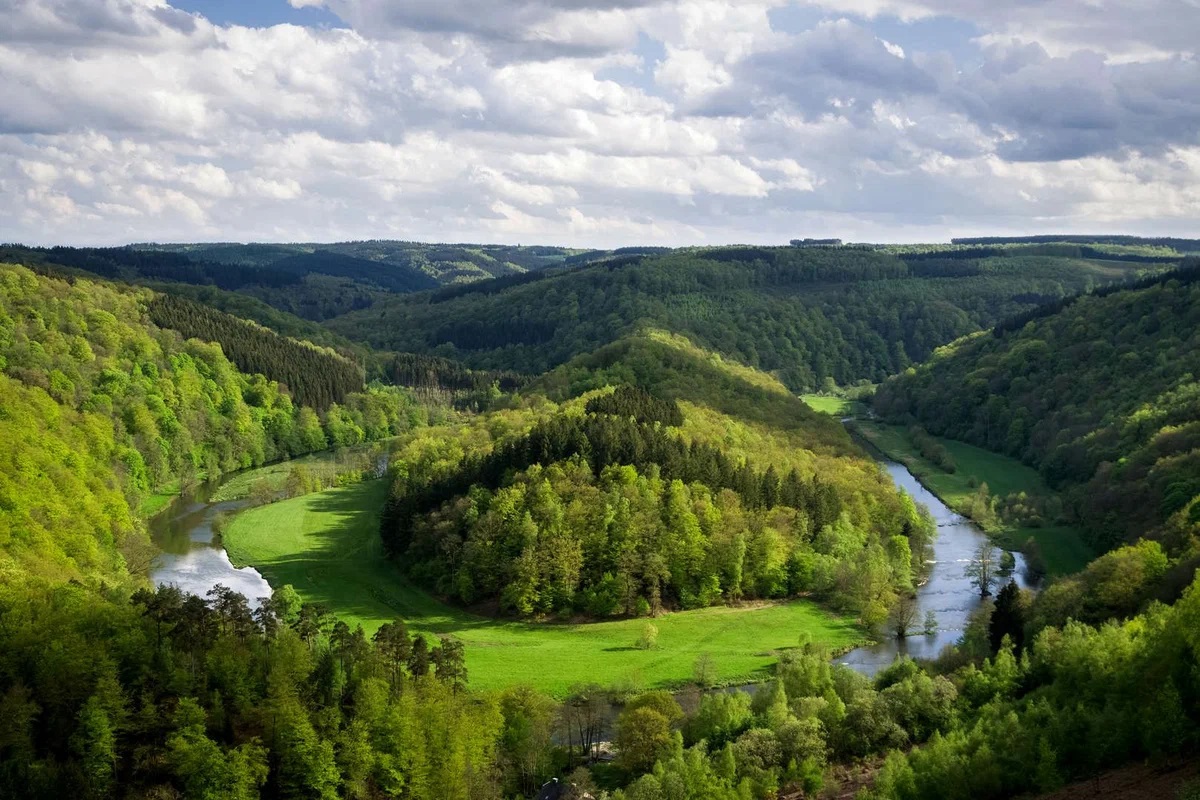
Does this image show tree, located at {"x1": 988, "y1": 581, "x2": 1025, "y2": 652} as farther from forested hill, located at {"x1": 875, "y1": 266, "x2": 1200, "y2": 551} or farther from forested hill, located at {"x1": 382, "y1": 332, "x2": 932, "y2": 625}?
forested hill, located at {"x1": 382, "y1": 332, "x2": 932, "y2": 625}

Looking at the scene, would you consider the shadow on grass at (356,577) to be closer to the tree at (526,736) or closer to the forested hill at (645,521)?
the forested hill at (645,521)

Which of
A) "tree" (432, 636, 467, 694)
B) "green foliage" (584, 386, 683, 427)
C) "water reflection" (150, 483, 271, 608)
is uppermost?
"green foliage" (584, 386, 683, 427)

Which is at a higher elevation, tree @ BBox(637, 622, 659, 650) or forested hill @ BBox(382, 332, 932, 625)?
forested hill @ BBox(382, 332, 932, 625)

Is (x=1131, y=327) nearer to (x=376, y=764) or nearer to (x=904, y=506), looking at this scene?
(x=904, y=506)

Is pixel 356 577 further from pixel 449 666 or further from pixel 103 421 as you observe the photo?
pixel 103 421

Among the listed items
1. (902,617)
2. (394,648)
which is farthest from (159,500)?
(902,617)

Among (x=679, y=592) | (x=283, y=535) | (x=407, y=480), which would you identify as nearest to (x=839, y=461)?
(x=679, y=592)

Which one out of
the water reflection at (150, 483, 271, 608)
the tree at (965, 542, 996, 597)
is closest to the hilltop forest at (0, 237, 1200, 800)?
the tree at (965, 542, 996, 597)
